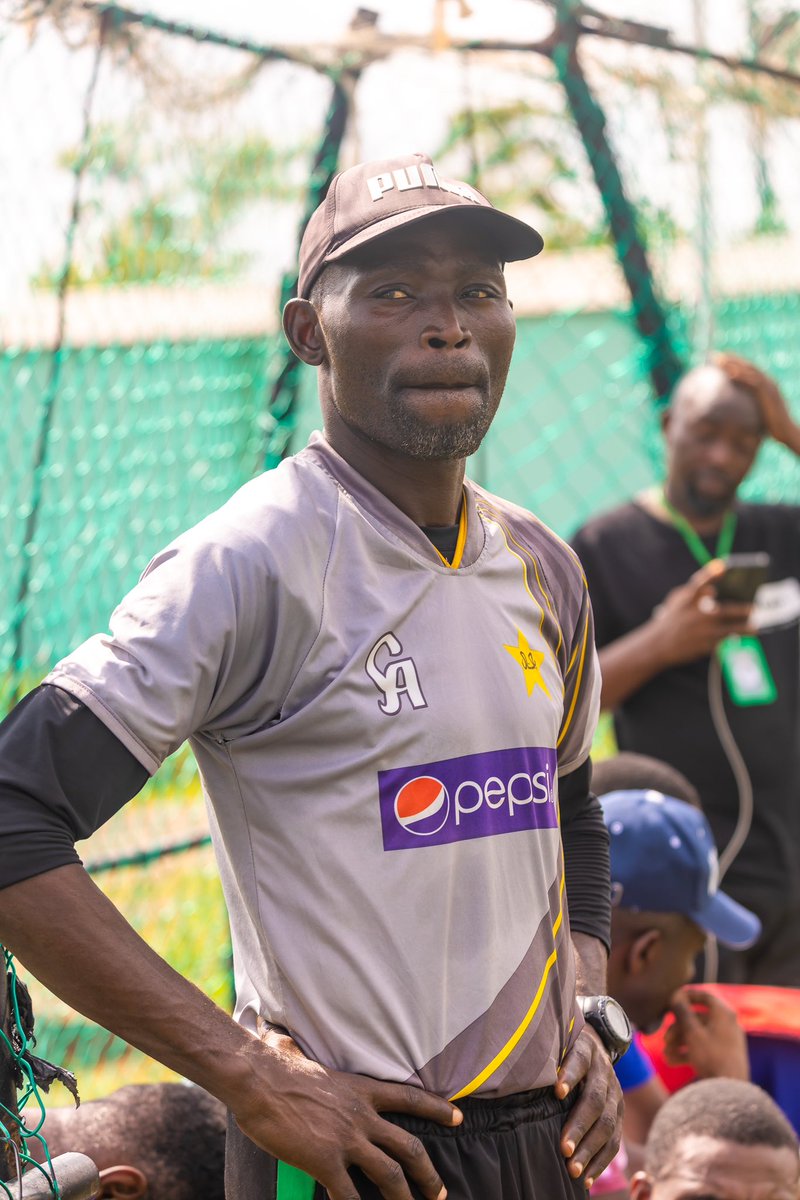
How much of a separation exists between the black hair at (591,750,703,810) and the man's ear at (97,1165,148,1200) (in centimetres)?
140

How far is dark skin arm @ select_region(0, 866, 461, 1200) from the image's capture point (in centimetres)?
167

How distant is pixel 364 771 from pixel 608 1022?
59 centimetres

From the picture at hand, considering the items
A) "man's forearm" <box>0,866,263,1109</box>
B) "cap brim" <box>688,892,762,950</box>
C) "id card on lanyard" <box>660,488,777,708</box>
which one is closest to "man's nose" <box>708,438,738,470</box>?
"id card on lanyard" <box>660,488,777,708</box>

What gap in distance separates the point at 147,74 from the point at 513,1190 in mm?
2932

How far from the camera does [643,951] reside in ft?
10.5

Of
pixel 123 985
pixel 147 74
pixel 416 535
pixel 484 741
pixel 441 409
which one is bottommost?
pixel 123 985

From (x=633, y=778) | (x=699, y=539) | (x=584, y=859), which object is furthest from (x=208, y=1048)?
(x=699, y=539)

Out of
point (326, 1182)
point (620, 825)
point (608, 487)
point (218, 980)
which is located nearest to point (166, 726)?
point (326, 1182)

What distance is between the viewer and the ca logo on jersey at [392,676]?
1.87 meters

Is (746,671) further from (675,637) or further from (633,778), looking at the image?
(633,778)

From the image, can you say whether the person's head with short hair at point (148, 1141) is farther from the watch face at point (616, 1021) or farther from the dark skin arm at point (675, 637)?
the dark skin arm at point (675, 637)

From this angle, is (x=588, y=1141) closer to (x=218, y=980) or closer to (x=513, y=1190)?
(x=513, y=1190)

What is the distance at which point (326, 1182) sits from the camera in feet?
5.80

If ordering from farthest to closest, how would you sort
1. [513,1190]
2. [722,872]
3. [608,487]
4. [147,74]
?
[608,487], [722,872], [147,74], [513,1190]
